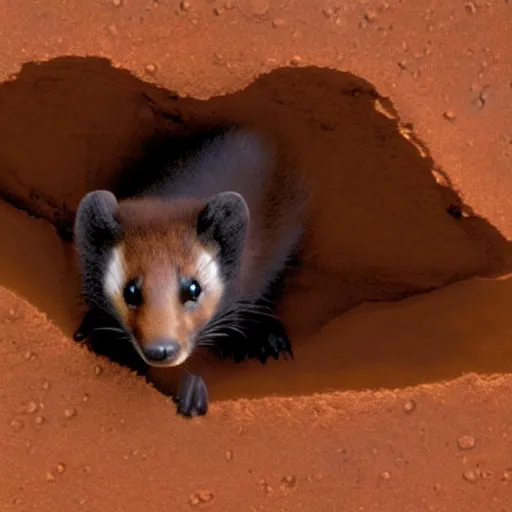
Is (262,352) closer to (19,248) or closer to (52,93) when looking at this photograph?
(19,248)

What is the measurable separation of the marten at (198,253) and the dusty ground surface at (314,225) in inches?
3.2

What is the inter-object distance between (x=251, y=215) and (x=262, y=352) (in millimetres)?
362

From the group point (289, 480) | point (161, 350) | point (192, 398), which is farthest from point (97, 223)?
point (289, 480)

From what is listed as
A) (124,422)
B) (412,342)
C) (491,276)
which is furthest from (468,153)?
(124,422)

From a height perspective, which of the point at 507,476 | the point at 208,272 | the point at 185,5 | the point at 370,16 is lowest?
the point at 507,476

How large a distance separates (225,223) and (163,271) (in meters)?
0.19

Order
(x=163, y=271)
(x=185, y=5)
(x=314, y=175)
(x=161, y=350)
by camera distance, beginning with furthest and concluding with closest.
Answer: (x=314, y=175) < (x=185, y=5) < (x=163, y=271) < (x=161, y=350)

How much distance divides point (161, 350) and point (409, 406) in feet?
1.96

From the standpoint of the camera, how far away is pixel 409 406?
209 centimetres

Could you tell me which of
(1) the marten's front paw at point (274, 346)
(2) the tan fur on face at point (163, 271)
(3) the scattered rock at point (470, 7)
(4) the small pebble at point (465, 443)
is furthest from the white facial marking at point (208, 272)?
(3) the scattered rock at point (470, 7)

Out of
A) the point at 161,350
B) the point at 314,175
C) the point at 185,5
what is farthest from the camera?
the point at 314,175

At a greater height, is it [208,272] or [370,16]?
[370,16]

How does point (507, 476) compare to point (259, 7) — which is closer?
point (507, 476)

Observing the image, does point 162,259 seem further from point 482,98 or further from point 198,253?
point 482,98
